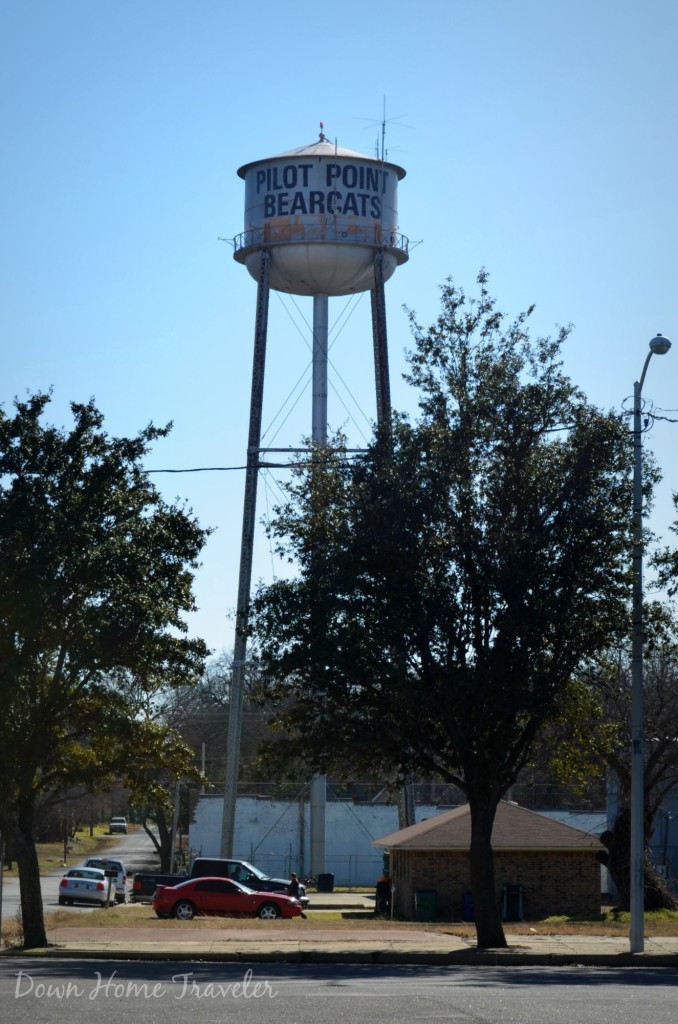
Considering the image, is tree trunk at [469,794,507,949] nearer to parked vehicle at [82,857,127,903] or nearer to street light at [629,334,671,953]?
street light at [629,334,671,953]

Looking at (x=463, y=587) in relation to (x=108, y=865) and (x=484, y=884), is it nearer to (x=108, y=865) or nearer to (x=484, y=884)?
(x=484, y=884)

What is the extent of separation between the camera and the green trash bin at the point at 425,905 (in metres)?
37.6

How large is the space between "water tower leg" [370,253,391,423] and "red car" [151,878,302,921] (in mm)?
12490

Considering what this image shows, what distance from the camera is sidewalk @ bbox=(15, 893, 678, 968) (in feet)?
66.4

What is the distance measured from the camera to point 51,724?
858 inches

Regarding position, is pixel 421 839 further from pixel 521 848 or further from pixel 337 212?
pixel 337 212

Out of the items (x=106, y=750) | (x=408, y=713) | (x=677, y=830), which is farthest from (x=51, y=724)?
(x=677, y=830)

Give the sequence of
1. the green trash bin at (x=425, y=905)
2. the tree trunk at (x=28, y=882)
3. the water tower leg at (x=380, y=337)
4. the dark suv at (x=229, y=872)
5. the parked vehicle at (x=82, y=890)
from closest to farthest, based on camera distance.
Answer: the tree trunk at (x=28, y=882) → the dark suv at (x=229, y=872) → the water tower leg at (x=380, y=337) → the green trash bin at (x=425, y=905) → the parked vehicle at (x=82, y=890)

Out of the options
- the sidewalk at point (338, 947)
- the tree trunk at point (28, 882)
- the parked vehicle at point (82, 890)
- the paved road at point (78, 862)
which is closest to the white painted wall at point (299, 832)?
the paved road at point (78, 862)

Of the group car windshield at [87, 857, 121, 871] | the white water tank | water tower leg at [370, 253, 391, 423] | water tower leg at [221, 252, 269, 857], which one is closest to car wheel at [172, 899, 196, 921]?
water tower leg at [221, 252, 269, 857]

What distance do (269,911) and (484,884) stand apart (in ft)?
41.8

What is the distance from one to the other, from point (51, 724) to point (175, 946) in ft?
13.2

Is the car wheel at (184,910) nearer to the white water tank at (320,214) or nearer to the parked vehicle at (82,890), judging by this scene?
the parked vehicle at (82,890)

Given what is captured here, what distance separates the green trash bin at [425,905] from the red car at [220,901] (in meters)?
5.36
